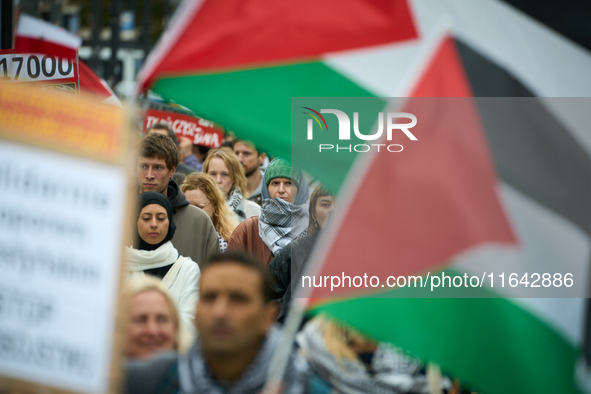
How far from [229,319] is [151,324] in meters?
0.71

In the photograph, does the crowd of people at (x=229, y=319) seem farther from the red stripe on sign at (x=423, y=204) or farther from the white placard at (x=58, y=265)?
the red stripe on sign at (x=423, y=204)

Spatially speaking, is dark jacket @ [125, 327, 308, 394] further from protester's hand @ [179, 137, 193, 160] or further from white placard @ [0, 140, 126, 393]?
protester's hand @ [179, 137, 193, 160]

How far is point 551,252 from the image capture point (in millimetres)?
2723

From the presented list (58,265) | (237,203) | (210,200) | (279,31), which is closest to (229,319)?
(58,265)

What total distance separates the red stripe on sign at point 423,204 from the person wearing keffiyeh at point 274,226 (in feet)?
7.43

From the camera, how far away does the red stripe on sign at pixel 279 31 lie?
2.97 m

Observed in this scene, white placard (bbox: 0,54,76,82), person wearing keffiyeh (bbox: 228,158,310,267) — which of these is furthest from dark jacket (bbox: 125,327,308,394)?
white placard (bbox: 0,54,76,82)

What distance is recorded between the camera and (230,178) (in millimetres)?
6586

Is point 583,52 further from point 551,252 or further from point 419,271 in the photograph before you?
point 419,271

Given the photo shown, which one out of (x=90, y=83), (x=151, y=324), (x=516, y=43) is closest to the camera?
(x=516, y=43)

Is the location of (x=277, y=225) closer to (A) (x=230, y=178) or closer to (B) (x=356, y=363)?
(A) (x=230, y=178)

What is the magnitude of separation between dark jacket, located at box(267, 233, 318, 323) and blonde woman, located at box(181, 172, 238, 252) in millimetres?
1232

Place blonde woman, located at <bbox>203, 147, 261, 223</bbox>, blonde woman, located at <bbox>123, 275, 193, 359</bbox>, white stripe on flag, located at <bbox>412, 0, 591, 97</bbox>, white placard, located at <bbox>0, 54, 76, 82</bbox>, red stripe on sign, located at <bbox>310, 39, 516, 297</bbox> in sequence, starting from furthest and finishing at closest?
blonde woman, located at <bbox>203, 147, 261, 223</bbox>
white placard, located at <bbox>0, 54, 76, 82</bbox>
blonde woman, located at <bbox>123, 275, 193, 359</bbox>
white stripe on flag, located at <bbox>412, 0, 591, 97</bbox>
red stripe on sign, located at <bbox>310, 39, 516, 297</bbox>

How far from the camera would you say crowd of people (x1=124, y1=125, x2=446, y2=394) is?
2.52 m
